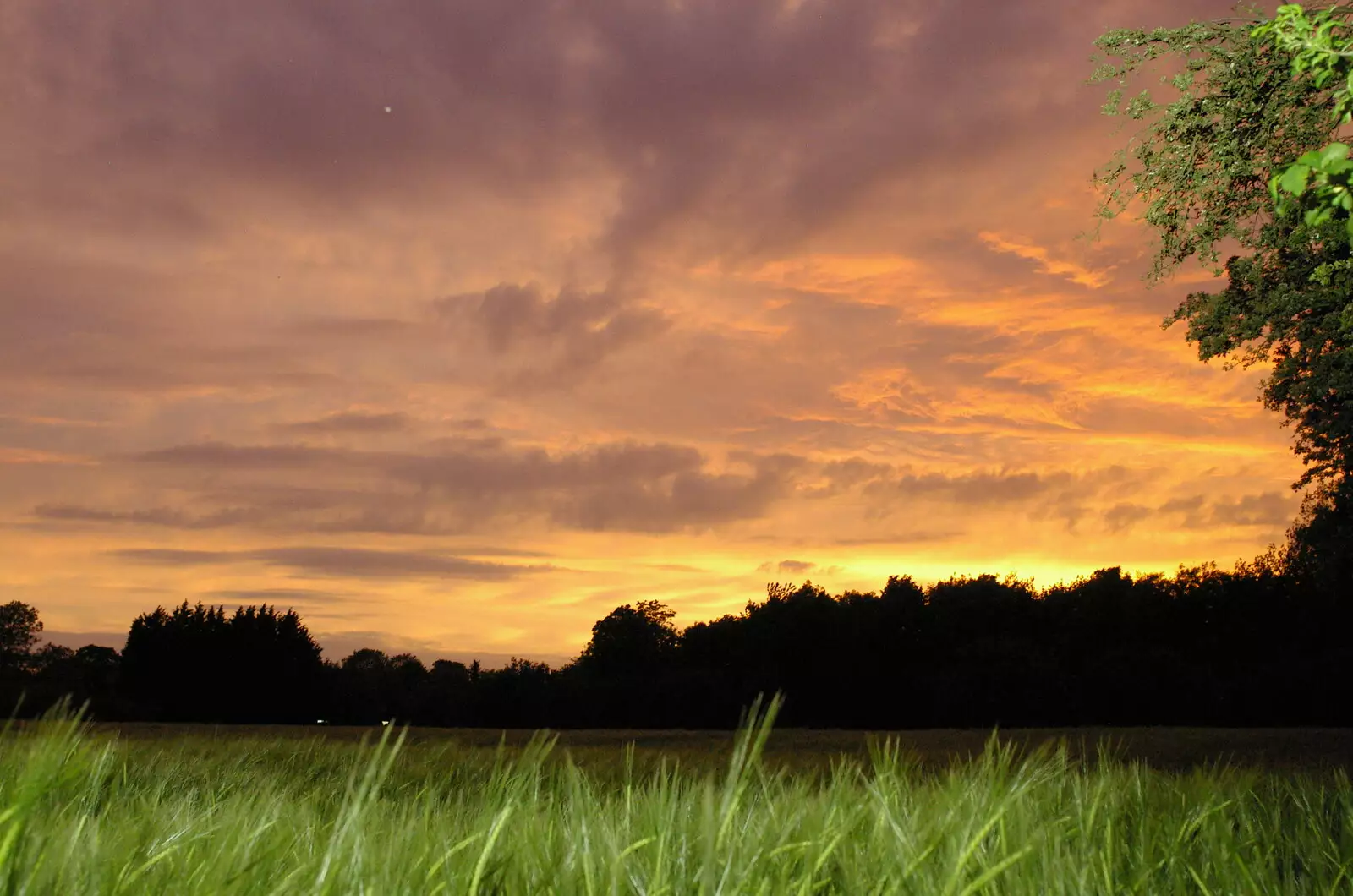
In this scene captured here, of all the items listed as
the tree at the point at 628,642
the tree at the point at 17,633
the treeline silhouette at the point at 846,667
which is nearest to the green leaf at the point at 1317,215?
the treeline silhouette at the point at 846,667

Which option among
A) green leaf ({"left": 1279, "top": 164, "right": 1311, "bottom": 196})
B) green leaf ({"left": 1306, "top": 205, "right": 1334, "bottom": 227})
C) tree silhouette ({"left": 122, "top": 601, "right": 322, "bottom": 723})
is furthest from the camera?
tree silhouette ({"left": 122, "top": 601, "right": 322, "bottom": 723})

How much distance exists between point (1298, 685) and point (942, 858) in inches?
1893

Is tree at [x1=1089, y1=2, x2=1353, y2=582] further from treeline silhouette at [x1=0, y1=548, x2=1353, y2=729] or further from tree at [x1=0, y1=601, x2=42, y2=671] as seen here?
tree at [x1=0, y1=601, x2=42, y2=671]

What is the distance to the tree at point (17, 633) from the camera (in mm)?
61062

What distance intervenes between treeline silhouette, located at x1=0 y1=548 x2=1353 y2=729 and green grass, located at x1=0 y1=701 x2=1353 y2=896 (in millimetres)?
42579

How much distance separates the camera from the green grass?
108 inches

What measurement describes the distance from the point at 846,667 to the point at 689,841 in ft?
173

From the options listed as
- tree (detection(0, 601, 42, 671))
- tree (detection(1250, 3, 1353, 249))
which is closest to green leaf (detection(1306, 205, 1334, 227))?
tree (detection(1250, 3, 1353, 249))

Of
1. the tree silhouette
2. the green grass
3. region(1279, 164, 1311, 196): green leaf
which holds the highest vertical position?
the tree silhouette

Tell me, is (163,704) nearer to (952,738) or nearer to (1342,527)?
(952,738)

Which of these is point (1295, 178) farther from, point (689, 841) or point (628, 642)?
point (628, 642)

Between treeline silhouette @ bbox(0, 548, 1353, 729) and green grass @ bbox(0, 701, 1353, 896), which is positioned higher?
treeline silhouette @ bbox(0, 548, 1353, 729)

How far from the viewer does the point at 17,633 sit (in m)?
62.4

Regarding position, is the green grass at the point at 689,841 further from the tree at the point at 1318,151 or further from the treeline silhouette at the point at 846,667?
the treeline silhouette at the point at 846,667
